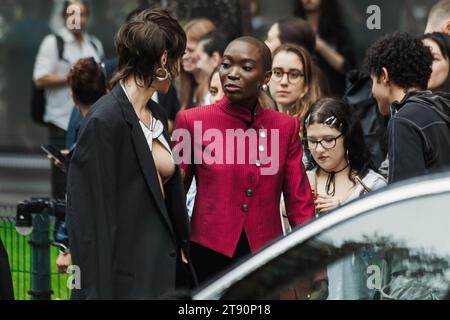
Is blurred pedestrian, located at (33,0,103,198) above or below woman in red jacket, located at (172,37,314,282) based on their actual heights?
above

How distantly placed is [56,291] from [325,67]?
300 cm

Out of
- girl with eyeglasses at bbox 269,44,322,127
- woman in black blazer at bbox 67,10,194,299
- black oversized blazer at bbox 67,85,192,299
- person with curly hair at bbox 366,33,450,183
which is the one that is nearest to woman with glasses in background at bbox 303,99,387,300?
person with curly hair at bbox 366,33,450,183

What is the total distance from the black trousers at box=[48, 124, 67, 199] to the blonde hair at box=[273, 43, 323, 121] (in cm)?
268

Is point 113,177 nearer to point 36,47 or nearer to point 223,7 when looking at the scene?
point 223,7

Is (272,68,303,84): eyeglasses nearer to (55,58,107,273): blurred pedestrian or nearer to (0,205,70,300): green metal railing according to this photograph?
(55,58,107,273): blurred pedestrian

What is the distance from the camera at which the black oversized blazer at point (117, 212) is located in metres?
5.95

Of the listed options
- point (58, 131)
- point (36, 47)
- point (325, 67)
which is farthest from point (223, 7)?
point (36, 47)

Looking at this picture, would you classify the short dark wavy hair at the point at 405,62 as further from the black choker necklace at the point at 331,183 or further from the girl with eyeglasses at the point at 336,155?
the black choker necklace at the point at 331,183

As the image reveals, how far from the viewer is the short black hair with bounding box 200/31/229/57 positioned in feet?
31.9

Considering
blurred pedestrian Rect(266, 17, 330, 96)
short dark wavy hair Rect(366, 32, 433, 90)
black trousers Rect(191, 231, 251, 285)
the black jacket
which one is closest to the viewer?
the black jacket

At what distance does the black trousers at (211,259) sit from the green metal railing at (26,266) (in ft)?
8.17

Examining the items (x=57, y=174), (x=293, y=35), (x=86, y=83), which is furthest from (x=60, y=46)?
(x=86, y=83)

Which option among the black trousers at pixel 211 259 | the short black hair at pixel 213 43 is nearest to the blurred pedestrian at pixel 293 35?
the short black hair at pixel 213 43
